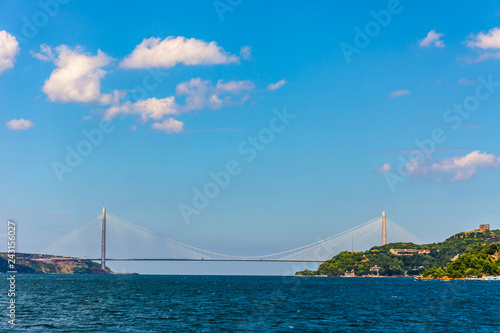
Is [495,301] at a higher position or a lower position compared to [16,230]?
lower

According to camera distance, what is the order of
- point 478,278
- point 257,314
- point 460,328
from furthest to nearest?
1. point 478,278
2. point 257,314
3. point 460,328

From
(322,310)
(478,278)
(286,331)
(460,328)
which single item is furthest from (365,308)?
(478,278)

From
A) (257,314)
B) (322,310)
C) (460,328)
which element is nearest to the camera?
(460,328)

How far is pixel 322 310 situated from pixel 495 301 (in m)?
29.8

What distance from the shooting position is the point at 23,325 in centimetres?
4450

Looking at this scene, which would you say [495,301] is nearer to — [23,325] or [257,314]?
[257,314]

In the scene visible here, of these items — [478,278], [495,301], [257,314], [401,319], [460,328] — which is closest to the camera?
[460,328]

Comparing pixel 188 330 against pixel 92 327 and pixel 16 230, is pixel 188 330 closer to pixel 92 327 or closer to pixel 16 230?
pixel 92 327

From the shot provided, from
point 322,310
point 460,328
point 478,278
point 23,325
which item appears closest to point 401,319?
point 460,328

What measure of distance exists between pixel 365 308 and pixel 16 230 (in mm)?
41055

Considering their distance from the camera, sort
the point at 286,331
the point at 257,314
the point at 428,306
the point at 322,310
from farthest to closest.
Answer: the point at 428,306, the point at 322,310, the point at 257,314, the point at 286,331

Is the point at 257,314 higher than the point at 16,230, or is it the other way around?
the point at 16,230

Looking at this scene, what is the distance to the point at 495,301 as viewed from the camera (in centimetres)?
7425

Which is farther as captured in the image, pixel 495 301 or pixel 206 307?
pixel 495 301
